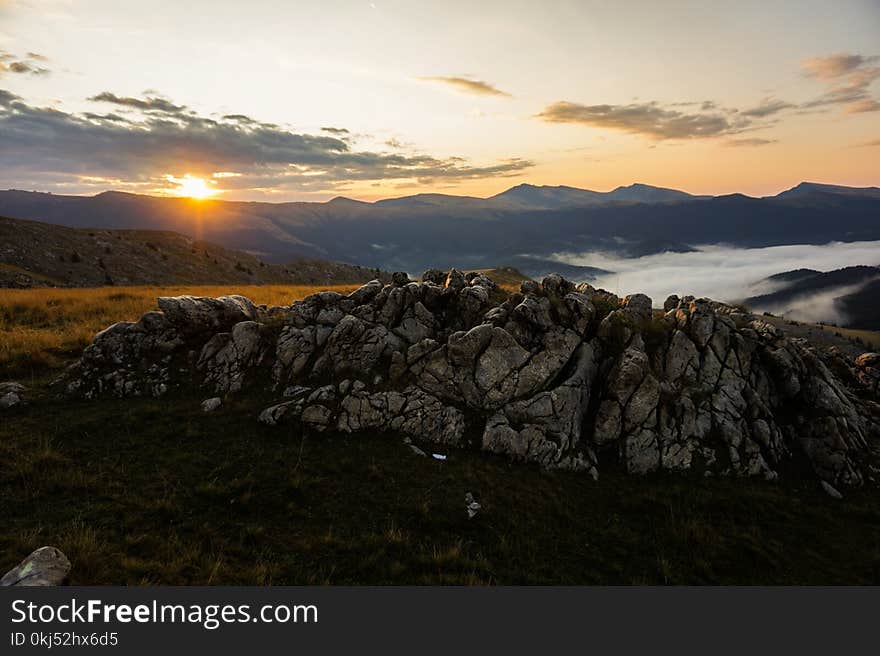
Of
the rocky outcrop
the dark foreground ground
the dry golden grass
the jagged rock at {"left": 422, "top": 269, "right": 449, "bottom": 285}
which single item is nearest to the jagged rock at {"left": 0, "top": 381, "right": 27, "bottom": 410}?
the dark foreground ground

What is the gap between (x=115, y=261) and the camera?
63.3 meters

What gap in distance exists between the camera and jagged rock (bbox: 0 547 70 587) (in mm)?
8078

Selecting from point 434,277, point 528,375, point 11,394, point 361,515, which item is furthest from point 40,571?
→ point 434,277

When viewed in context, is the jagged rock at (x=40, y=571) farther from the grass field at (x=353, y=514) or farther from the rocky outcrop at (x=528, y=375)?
the rocky outcrop at (x=528, y=375)

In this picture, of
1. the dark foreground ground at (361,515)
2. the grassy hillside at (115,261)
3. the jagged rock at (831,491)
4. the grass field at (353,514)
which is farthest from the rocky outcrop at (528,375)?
the grassy hillside at (115,261)

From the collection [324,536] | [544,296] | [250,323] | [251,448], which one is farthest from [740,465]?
[250,323]

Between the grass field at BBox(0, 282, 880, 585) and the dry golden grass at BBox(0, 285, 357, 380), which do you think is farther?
the dry golden grass at BBox(0, 285, 357, 380)

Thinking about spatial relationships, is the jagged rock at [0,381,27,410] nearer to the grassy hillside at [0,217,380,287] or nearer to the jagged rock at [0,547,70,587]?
the jagged rock at [0,547,70,587]

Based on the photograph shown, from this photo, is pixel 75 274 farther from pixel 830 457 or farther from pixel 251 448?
pixel 830 457

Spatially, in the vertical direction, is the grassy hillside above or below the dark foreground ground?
above

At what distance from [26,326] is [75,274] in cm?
3931

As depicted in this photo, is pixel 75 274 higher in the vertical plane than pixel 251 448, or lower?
higher

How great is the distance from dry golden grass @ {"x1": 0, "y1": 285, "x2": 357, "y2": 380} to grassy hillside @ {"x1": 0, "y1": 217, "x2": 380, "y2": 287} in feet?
66.3

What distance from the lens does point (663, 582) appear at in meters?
11.0
